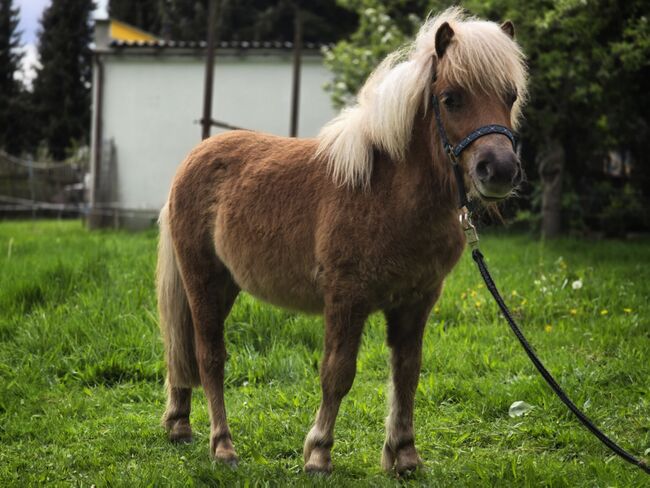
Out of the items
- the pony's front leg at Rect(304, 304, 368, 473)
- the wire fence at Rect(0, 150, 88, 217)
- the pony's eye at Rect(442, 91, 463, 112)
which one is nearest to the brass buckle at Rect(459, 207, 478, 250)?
the pony's eye at Rect(442, 91, 463, 112)

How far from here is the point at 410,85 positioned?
3.19m

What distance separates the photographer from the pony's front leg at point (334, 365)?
129 inches

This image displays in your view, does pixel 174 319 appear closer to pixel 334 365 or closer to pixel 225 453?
pixel 225 453

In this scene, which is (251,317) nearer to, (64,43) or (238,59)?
(238,59)

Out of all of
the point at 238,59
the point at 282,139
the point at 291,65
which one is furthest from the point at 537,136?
the point at 282,139

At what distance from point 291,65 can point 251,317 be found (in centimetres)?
979

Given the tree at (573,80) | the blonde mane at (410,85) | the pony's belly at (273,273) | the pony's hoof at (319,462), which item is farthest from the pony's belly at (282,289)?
the tree at (573,80)

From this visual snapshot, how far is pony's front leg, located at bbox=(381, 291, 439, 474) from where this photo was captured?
352 centimetres

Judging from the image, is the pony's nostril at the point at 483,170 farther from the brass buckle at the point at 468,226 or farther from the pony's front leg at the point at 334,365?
the pony's front leg at the point at 334,365

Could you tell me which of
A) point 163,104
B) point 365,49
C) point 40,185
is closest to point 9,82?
point 40,185

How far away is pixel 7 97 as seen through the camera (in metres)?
30.0

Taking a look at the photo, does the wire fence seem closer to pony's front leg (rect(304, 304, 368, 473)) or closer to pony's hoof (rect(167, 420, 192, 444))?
pony's hoof (rect(167, 420, 192, 444))

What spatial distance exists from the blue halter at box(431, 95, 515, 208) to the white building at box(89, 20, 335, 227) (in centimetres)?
1162

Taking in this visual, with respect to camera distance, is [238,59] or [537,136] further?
[238,59]
